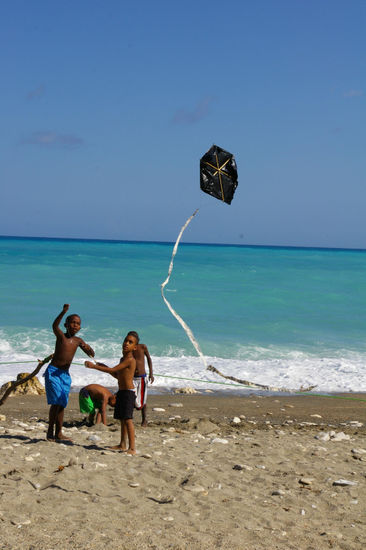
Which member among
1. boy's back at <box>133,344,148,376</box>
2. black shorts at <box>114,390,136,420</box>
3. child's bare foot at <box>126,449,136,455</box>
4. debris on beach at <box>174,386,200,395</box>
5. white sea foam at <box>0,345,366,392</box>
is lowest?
white sea foam at <box>0,345,366,392</box>

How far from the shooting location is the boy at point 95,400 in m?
7.76

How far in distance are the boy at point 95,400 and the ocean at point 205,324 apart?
286 cm

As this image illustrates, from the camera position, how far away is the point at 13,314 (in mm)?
22188

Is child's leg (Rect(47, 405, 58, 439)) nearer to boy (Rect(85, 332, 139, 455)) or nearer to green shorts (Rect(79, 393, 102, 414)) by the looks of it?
boy (Rect(85, 332, 139, 455))

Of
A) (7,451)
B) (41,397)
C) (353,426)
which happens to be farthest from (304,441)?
(41,397)

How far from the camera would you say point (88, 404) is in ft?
25.7

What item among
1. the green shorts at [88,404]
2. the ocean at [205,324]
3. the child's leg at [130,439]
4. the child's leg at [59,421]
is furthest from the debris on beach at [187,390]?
the child's leg at [130,439]

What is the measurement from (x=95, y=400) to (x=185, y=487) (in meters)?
2.76

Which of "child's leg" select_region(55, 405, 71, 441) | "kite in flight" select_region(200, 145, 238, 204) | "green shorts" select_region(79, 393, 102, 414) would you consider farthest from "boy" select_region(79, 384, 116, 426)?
"kite in flight" select_region(200, 145, 238, 204)

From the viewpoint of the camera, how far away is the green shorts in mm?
7809

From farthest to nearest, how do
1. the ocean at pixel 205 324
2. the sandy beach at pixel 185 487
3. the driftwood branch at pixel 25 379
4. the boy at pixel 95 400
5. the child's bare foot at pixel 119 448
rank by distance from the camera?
1. the ocean at pixel 205 324
2. the boy at pixel 95 400
3. the driftwood branch at pixel 25 379
4. the child's bare foot at pixel 119 448
5. the sandy beach at pixel 185 487

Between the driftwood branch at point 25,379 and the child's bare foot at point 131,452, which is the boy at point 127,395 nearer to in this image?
the child's bare foot at point 131,452

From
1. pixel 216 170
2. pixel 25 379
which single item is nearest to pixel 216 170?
pixel 216 170

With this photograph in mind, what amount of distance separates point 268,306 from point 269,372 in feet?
47.0
